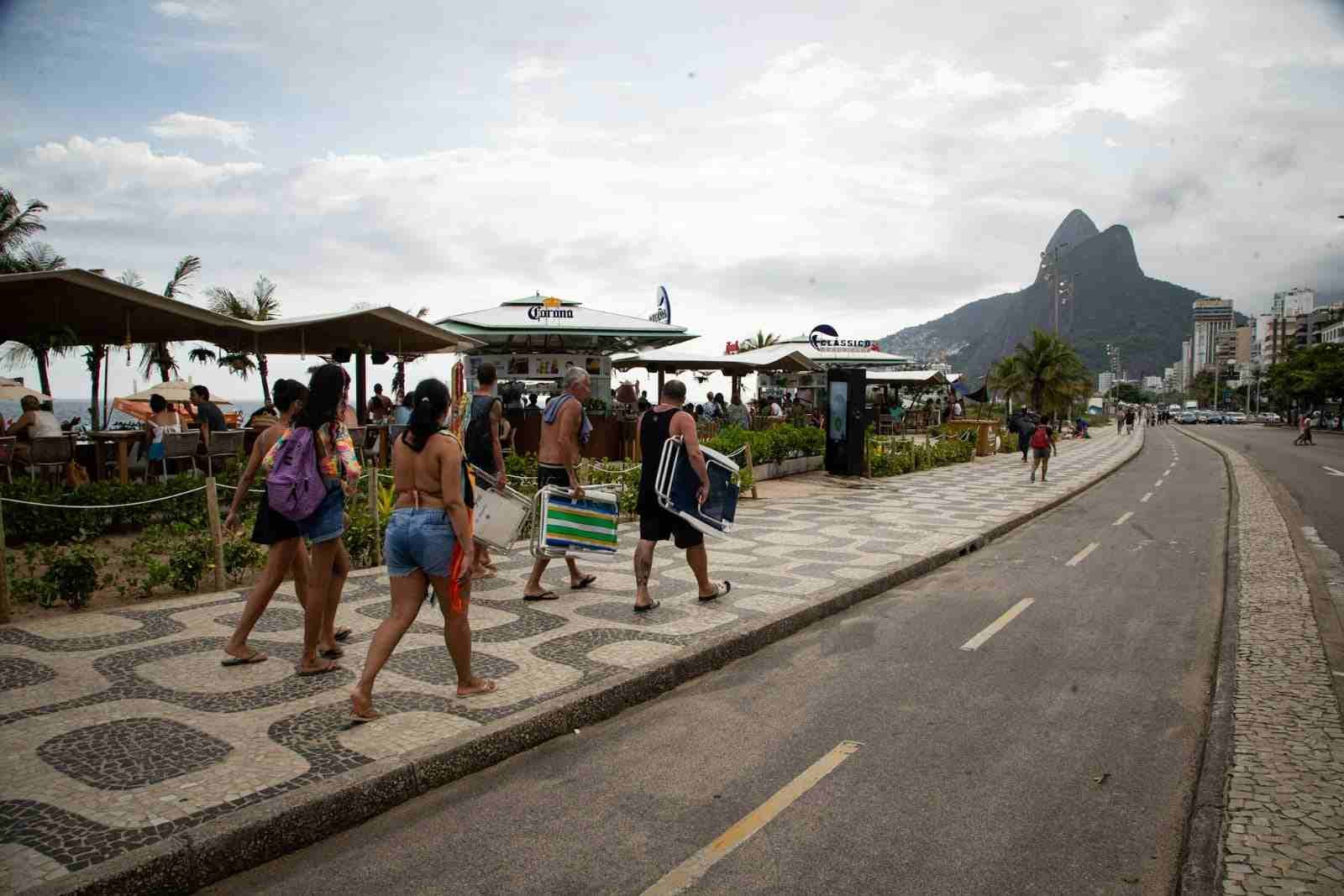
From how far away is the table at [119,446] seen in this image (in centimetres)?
1140

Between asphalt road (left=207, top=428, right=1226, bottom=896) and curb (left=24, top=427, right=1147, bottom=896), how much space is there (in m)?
0.08

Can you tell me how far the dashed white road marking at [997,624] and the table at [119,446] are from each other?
10381 millimetres

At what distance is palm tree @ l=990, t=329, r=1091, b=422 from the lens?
169 ft

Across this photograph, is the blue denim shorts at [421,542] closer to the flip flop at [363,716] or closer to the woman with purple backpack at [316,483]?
the flip flop at [363,716]

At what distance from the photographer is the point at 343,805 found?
12.0ft

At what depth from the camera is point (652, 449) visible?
6.85m

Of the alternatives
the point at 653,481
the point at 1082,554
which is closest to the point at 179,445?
the point at 653,481

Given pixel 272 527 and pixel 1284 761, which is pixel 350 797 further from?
pixel 1284 761

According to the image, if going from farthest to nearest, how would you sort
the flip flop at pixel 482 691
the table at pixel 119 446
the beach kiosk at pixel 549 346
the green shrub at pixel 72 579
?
the beach kiosk at pixel 549 346, the table at pixel 119 446, the green shrub at pixel 72 579, the flip flop at pixel 482 691

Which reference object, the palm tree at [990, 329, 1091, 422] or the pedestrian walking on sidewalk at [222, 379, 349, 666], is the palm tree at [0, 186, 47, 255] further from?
the palm tree at [990, 329, 1091, 422]

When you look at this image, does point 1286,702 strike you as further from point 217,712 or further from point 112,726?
point 112,726

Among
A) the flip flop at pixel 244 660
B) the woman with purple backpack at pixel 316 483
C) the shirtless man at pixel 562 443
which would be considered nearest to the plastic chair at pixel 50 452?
the flip flop at pixel 244 660

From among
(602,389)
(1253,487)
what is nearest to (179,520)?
(602,389)

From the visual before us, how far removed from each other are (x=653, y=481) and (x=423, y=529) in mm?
2647
